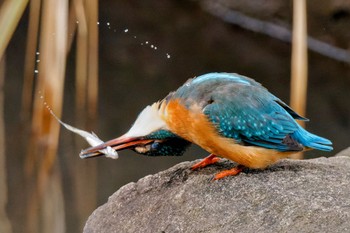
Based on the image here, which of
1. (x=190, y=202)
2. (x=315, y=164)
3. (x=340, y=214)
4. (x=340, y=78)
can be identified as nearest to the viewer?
(x=340, y=214)

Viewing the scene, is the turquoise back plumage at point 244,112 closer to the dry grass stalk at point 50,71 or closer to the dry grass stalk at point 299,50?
the dry grass stalk at point 50,71

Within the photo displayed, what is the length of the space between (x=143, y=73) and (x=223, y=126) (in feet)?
15.6

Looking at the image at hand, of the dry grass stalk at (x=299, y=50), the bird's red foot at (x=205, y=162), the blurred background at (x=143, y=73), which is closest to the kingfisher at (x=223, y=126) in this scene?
the bird's red foot at (x=205, y=162)

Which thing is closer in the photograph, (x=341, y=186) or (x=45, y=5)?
(x=45, y=5)

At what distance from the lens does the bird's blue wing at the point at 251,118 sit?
8.70ft

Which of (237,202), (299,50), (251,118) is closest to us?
(299,50)

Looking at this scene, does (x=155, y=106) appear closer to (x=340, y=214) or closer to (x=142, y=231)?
(x=142, y=231)

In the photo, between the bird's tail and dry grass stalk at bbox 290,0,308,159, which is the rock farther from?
dry grass stalk at bbox 290,0,308,159

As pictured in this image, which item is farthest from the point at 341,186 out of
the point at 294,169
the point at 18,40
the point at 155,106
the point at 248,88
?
the point at 18,40

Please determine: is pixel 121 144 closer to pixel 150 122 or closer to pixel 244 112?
pixel 150 122

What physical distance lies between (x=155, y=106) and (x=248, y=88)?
13.4 inches

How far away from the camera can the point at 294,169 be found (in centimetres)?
281

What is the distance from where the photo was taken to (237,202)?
2.59 m

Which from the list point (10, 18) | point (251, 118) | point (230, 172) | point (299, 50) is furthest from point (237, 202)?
point (10, 18)
